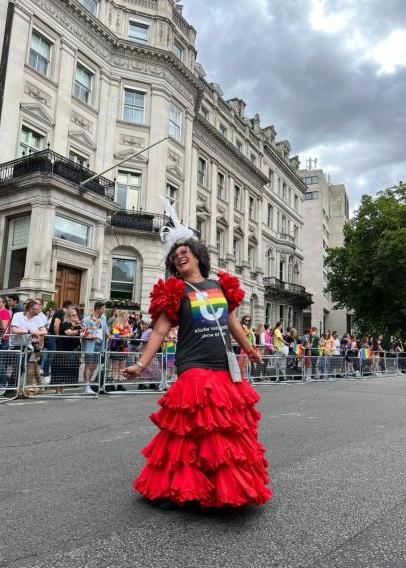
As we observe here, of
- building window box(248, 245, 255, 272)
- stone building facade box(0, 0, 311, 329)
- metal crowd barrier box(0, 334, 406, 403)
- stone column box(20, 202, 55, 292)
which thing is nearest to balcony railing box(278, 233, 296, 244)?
building window box(248, 245, 255, 272)

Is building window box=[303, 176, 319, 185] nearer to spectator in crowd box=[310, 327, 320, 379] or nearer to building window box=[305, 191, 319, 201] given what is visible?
building window box=[305, 191, 319, 201]

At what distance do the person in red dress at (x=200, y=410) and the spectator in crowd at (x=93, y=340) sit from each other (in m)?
6.93

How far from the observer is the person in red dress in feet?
10.3

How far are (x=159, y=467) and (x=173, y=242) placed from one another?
5.47 ft

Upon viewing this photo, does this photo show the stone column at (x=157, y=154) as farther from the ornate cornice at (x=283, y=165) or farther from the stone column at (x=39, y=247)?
the ornate cornice at (x=283, y=165)

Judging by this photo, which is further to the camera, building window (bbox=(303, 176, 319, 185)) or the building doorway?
building window (bbox=(303, 176, 319, 185))

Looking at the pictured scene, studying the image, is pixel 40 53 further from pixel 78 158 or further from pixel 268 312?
pixel 268 312

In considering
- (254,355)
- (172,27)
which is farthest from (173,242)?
(172,27)

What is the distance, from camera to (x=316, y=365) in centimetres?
→ 1739

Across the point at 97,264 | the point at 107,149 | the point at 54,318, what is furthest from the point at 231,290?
the point at 107,149

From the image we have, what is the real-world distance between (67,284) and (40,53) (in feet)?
34.9

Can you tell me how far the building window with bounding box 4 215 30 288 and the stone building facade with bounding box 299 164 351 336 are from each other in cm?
3912

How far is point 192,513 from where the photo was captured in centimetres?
325

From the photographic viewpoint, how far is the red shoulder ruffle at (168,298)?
3561mm
